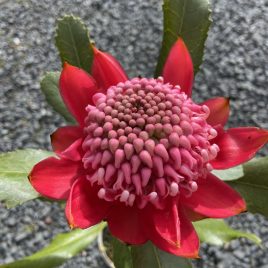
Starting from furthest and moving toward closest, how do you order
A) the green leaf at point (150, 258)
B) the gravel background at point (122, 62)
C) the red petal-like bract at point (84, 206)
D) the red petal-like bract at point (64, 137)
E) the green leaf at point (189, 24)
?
the gravel background at point (122, 62)
the green leaf at point (189, 24)
the green leaf at point (150, 258)
the red petal-like bract at point (64, 137)
the red petal-like bract at point (84, 206)

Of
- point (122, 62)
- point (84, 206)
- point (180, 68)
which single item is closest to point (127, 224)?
point (84, 206)

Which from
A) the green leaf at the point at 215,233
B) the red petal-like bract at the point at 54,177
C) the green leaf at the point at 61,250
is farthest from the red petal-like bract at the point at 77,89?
the green leaf at the point at 215,233

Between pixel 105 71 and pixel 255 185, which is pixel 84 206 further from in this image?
pixel 255 185

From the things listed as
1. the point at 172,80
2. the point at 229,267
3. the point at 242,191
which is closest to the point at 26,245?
the point at 229,267

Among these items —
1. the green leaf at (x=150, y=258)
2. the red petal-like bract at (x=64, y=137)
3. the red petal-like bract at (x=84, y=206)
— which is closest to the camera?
the red petal-like bract at (x=84, y=206)

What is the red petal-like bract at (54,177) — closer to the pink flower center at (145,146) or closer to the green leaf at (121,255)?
the pink flower center at (145,146)

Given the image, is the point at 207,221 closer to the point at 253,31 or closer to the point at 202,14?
the point at 202,14

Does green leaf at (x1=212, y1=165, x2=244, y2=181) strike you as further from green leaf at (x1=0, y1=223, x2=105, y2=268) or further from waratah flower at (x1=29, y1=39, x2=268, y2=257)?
green leaf at (x1=0, y1=223, x2=105, y2=268)
